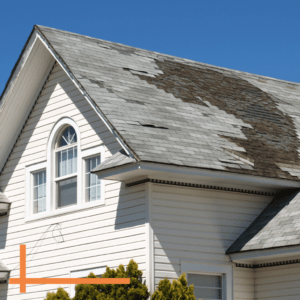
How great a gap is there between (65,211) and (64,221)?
23cm

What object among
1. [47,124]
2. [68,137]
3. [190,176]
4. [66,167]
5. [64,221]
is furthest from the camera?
[47,124]

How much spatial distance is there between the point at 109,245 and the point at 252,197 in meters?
3.42

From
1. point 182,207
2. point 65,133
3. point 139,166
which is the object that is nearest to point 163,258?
point 182,207

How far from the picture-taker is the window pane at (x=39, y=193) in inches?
622

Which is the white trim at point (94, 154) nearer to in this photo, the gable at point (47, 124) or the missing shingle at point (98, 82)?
the gable at point (47, 124)

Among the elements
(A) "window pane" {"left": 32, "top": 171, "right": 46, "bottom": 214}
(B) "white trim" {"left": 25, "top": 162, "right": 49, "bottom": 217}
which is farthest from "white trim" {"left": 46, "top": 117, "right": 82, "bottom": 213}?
(A) "window pane" {"left": 32, "top": 171, "right": 46, "bottom": 214}

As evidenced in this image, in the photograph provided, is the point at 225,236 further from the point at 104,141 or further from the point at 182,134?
the point at 104,141

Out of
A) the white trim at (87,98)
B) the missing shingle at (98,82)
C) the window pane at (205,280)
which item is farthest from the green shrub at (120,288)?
the missing shingle at (98,82)

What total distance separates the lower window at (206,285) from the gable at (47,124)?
3.71 metres

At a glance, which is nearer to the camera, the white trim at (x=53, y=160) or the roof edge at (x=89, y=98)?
the roof edge at (x=89, y=98)

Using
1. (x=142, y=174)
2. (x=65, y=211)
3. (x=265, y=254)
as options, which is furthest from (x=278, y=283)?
(x=65, y=211)

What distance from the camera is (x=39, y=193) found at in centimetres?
1598

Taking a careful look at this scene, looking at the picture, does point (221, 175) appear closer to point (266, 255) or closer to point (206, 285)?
point (266, 255)

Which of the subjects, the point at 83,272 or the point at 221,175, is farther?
the point at 83,272
